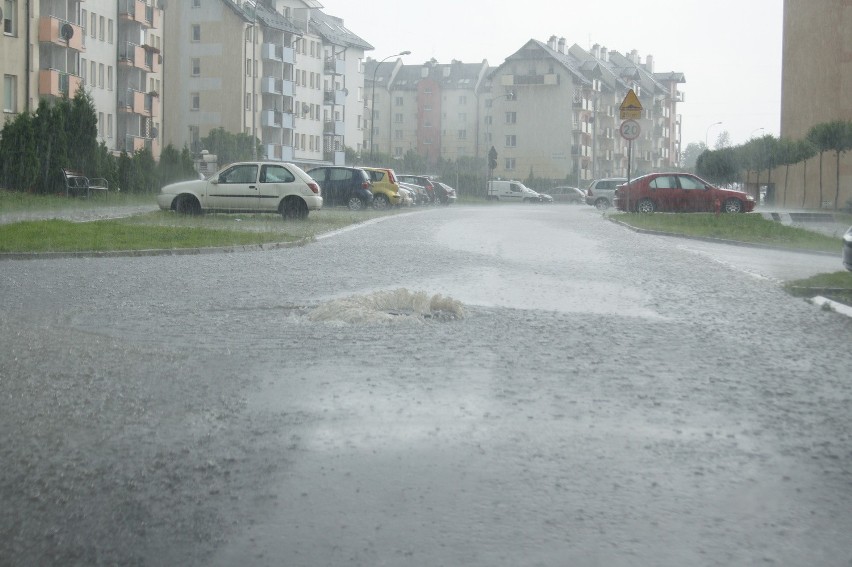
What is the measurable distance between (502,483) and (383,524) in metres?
0.78

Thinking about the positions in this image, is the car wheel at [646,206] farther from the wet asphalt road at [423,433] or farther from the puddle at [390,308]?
the puddle at [390,308]

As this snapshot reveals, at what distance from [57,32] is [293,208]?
32.0 metres

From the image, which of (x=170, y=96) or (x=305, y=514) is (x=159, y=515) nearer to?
(x=305, y=514)

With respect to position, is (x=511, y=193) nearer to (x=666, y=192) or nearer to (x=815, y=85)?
(x=815, y=85)

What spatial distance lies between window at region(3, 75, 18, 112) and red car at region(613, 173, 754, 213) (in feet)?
88.0

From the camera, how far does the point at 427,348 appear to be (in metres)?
9.44

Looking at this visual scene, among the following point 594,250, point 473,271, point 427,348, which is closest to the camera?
point 427,348

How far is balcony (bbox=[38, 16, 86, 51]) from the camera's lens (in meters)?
60.2

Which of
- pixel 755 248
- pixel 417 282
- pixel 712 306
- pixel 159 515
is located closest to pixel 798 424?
pixel 159 515

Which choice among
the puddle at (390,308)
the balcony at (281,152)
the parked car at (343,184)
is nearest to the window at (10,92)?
the parked car at (343,184)

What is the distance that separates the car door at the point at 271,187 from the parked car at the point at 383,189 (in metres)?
15.0

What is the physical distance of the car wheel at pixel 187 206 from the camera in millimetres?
33500

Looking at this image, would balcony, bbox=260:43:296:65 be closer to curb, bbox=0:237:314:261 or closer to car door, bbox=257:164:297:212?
car door, bbox=257:164:297:212

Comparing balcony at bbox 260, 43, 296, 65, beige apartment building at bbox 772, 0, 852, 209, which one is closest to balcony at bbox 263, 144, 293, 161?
balcony at bbox 260, 43, 296, 65
